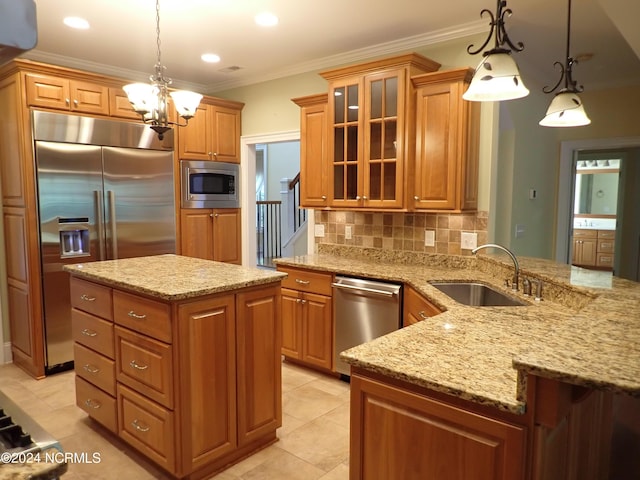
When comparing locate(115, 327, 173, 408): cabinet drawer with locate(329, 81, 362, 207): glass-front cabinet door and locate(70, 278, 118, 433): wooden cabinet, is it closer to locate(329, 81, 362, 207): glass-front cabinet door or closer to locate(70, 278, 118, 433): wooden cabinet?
locate(70, 278, 118, 433): wooden cabinet

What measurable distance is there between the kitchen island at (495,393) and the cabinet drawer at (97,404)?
1.67m

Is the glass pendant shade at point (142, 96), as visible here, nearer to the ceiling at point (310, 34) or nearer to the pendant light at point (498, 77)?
the ceiling at point (310, 34)

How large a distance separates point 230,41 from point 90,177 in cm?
162

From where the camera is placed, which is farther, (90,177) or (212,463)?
(90,177)

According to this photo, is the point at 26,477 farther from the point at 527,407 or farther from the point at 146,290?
the point at 146,290

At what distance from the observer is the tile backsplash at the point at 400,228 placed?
11.3ft

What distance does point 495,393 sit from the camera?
3.90ft

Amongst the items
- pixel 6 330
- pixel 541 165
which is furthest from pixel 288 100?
pixel 6 330

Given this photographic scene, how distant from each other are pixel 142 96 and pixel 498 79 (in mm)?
1892

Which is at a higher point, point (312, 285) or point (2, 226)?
point (2, 226)

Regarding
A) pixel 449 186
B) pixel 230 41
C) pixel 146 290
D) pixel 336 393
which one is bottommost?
pixel 336 393

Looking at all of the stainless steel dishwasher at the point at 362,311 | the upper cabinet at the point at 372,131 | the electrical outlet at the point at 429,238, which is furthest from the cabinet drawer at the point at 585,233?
Answer: the stainless steel dishwasher at the point at 362,311

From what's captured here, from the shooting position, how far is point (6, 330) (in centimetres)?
388

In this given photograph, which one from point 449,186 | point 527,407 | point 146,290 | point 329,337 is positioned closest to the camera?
point 527,407
